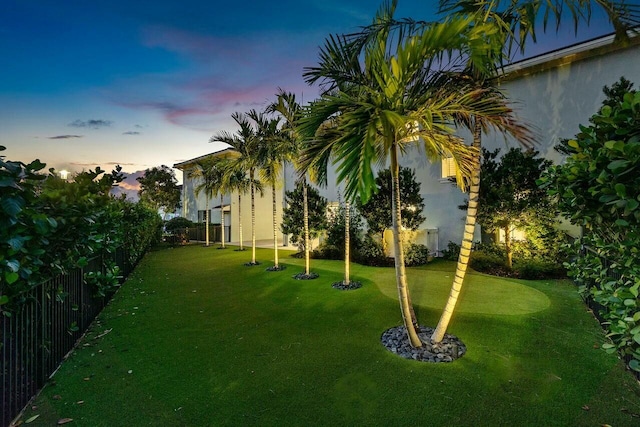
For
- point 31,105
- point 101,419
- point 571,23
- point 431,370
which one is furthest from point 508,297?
point 31,105

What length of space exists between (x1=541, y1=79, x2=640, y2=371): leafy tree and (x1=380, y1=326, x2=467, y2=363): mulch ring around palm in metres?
2.07

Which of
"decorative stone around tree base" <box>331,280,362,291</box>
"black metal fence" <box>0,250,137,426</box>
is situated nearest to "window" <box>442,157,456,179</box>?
"decorative stone around tree base" <box>331,280,362,291</box>

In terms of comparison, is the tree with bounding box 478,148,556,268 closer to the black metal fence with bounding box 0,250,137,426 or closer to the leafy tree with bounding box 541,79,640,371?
the leafy tree with bounding box 541,79,640,371

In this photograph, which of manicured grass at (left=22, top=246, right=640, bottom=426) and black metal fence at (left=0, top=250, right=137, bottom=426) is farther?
manicured grass at (left=22, top=246, right=640, bottom=426)

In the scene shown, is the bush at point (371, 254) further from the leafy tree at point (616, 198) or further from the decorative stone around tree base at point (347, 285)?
the leafy tree at point (616, 198)

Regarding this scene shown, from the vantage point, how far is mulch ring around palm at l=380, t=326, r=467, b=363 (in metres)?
3.97

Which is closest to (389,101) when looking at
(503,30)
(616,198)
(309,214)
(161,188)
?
(503,30)

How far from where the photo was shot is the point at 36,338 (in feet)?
10.9

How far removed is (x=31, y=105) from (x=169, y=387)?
9.94m

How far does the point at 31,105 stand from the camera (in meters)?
8.55

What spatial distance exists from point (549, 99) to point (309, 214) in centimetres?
930

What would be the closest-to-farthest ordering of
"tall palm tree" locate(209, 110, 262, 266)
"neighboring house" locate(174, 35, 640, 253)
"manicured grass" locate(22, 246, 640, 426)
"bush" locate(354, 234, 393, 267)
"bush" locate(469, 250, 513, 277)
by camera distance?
"manicured grass" locate(22, 246, 640, 426), "neighboring house" locate(174, 35, 640, 253), "bush" locate(469, 250, 513, 277), "tall palm tree" locate(209, 110, 262, 266), "bush" locate(354, 234, 393, 267)

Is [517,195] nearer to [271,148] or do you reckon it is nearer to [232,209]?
[271,148]

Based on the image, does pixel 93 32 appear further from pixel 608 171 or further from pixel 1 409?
pixel 608 171
